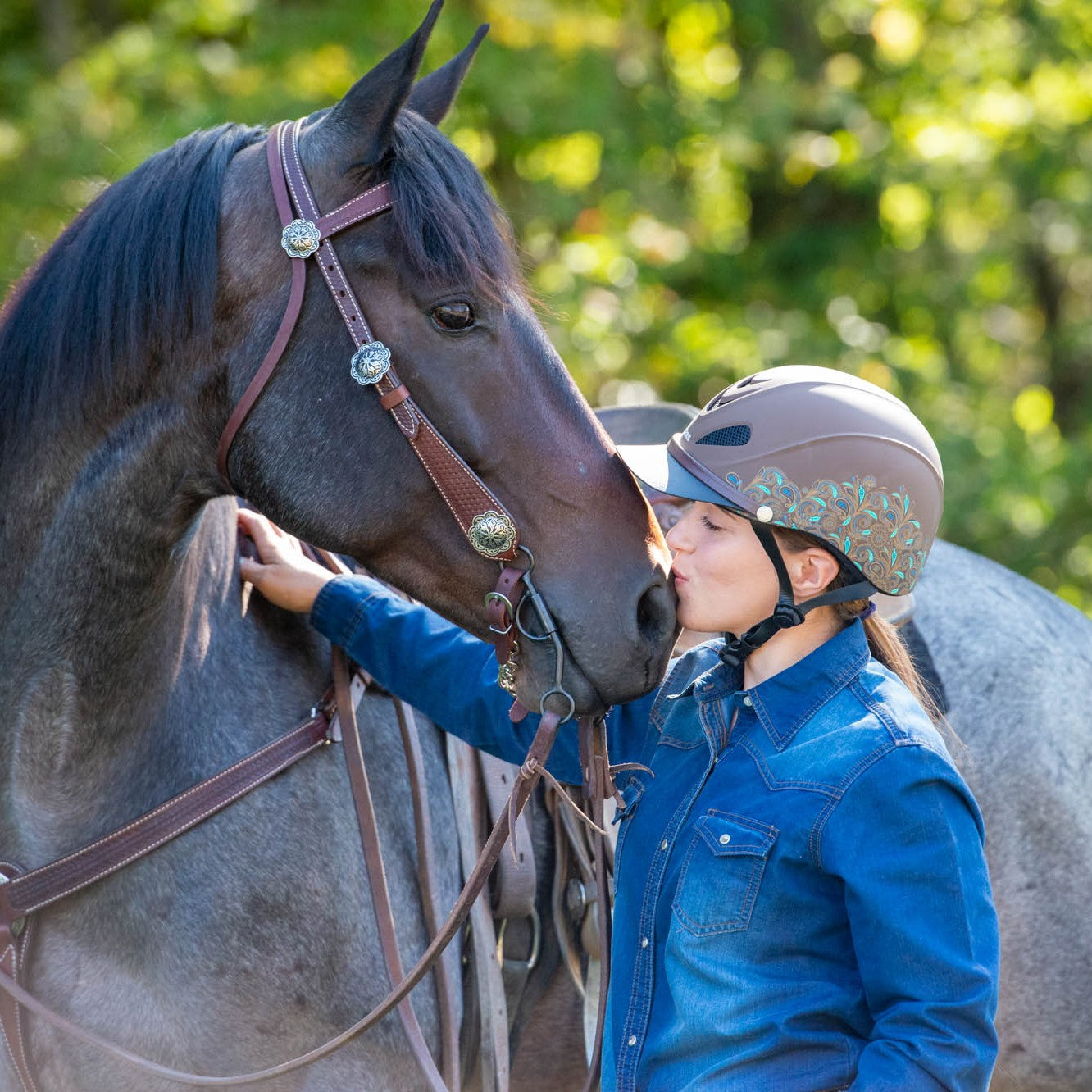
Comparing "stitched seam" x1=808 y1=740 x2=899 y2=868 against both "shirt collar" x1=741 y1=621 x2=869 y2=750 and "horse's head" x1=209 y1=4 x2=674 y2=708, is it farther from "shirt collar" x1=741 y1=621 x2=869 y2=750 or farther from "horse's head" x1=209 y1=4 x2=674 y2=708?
"horse's head" x1=209 y1=4 x2=674 y2=708

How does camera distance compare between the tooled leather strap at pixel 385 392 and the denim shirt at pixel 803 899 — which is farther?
the tooled leather strap at pixel 385 392

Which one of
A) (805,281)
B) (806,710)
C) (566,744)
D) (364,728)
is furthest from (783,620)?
(805,281)

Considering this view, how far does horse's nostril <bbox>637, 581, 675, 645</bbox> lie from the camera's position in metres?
1.97

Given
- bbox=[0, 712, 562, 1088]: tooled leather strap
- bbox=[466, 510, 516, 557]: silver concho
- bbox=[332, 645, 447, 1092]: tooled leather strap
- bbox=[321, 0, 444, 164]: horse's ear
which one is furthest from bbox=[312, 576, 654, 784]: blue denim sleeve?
bbox=[321, 0, 444, 164]: horse's ear

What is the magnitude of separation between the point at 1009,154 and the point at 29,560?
8704 millimetres

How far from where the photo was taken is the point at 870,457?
1916mm

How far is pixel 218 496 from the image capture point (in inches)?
84.6

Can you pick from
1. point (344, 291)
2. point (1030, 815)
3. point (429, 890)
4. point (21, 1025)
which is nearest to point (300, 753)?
point (429, 890)

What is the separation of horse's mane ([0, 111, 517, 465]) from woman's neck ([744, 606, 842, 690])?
70cm

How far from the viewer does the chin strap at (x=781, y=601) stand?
1886 millimetres

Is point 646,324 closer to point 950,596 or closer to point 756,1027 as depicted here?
point 950,596

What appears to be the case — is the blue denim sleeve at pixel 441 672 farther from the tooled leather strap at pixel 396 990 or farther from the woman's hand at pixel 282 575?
the tooled leather strap at pixel 396 990

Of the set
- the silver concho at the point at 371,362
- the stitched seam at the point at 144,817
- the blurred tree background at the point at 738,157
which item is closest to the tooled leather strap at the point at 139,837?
the stitched seam at the point at 144,817

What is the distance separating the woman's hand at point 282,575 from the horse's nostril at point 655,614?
0.73 meters
